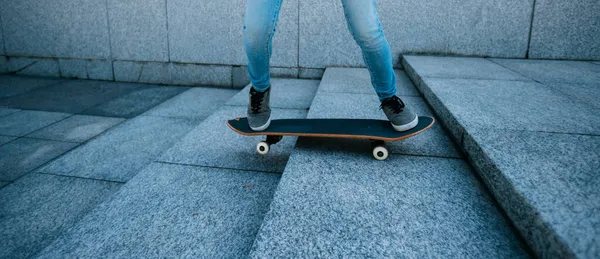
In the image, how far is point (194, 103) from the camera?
4508 millimetres

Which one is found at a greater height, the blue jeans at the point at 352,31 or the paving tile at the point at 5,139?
the blue jeans at the point at 352,31

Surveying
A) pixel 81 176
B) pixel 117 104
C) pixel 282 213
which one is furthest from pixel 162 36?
pixel 282 213

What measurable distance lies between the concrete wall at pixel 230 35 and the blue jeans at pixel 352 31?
9.33 feet

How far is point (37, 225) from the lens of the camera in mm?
1987

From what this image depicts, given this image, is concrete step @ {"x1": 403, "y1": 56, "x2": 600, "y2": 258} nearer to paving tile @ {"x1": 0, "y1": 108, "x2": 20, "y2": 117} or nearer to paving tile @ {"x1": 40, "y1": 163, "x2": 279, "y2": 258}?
paving tile @ {"x1": 40, "y1": 163, "x2": 279, "y2": 258}

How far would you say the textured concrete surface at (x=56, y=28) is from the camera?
18.0 ft

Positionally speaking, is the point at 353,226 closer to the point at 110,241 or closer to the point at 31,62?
the point at 110,241

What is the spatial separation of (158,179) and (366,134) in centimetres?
126

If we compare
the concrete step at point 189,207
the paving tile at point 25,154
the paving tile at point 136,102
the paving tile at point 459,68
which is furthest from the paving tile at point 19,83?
the paving tile at point 459,68

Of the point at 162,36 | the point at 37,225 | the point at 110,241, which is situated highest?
the point at 162,36

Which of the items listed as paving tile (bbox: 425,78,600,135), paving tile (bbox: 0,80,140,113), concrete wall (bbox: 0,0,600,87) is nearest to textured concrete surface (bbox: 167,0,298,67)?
concrete wall (bbox: 0,0,600,87)

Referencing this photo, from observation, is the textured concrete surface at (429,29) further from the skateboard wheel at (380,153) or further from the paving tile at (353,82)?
the skateboard wheel at (380,153)

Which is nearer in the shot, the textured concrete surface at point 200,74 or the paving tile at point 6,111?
the paving tile at point 6,111

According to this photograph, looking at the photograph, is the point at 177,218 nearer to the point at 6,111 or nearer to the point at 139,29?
the point at 6,111
